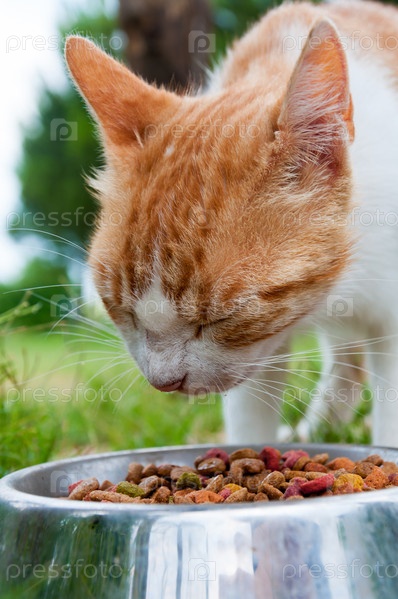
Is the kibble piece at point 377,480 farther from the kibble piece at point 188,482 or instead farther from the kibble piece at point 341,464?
the kibble piece at point 188,482

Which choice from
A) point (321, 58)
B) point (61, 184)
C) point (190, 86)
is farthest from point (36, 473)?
point (61, 184)

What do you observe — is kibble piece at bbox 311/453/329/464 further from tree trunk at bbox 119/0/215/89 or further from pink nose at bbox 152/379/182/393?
tree trunk at bbox 119/0/215/89

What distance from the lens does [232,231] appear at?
4.15 ft

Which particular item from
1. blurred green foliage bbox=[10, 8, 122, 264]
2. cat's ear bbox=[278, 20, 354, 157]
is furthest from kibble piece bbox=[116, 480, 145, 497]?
blurred green foliage bbox=[10, 8, 122, 264]

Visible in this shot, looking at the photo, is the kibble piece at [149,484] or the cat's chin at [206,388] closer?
the kibble piece at [149,484]

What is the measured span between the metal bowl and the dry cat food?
0.13m

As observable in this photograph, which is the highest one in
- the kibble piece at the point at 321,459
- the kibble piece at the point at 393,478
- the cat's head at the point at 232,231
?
the cat's head at the point at 232,231

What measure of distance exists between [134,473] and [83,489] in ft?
0.53

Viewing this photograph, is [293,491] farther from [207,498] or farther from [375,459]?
[375,459]

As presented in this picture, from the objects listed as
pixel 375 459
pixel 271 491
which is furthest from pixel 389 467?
pixel 271 491

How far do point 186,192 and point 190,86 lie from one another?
65cm

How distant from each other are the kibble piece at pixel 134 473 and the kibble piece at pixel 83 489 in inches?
4.5

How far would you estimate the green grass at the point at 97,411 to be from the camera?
170cm

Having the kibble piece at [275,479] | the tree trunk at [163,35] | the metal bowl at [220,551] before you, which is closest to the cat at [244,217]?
the kibble piece at [275,479]
